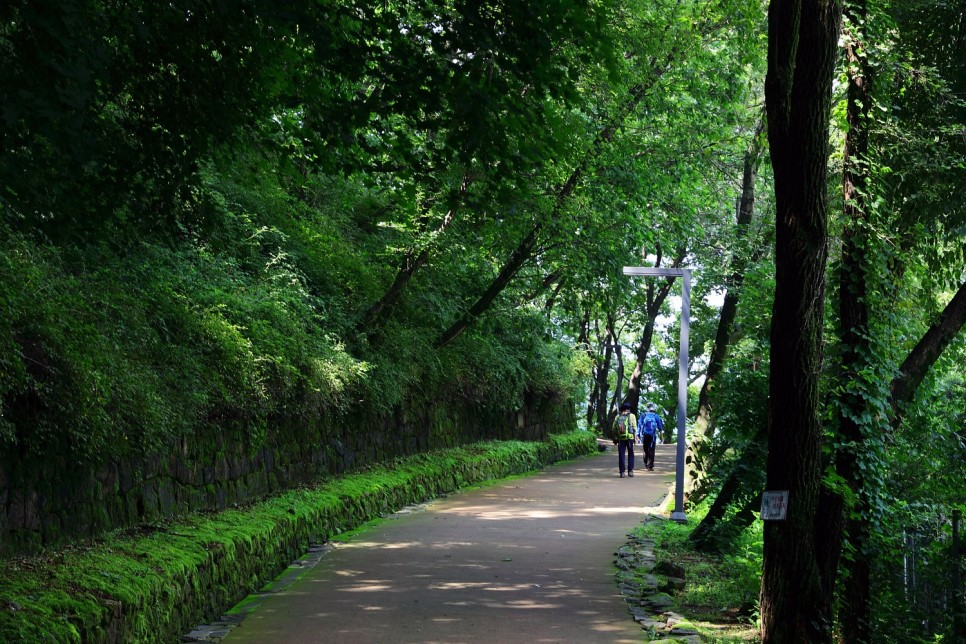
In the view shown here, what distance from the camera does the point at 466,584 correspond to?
11195 millimetres

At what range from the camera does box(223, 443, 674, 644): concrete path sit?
29.2 feet

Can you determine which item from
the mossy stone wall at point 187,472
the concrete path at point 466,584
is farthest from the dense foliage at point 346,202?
the concrete path at point 466,584

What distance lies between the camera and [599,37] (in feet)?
24.1

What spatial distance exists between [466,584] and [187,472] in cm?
320

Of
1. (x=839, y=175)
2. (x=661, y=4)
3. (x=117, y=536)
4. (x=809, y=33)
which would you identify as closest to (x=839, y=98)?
(x=839, y=175)

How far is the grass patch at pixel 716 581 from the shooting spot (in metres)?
9.40

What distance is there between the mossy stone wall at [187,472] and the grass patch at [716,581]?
514cm

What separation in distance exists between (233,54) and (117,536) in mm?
4166

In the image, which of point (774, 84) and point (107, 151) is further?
point (774, 84)

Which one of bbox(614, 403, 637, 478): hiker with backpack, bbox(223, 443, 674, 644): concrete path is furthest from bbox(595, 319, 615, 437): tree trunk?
bbox(223, 443, 674, 644): concrete path

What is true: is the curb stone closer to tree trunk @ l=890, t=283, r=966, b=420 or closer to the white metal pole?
the white metal pole

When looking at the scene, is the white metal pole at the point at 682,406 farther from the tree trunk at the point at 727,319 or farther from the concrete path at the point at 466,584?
the concrete path at the point at 466,584

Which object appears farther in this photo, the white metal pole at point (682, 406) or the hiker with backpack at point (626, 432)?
the hiker with backpack at point (626, 432)

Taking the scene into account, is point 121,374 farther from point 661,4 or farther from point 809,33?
point 661,4
